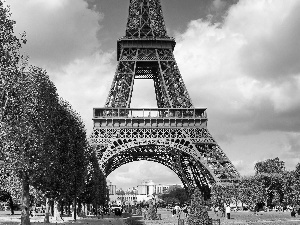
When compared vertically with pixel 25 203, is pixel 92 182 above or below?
above

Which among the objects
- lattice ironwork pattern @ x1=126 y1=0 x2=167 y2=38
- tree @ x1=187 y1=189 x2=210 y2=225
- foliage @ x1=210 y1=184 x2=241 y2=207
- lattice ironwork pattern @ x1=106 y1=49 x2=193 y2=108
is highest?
lattice ironwork pattern @ x1=126 y1=0 x2=167 y2=38

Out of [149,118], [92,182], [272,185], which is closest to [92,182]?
[92,182]

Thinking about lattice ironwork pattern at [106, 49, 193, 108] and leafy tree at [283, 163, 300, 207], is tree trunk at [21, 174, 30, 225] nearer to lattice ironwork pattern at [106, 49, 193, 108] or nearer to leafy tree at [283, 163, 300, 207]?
lattice ironwork pattern at [106, 49, 193, 108]

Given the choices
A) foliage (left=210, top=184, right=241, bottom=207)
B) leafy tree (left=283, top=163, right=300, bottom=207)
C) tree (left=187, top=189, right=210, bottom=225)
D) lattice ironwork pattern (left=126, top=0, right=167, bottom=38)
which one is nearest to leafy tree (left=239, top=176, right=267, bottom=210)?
foliage (left=210, top=184, right=241, bottom=207)

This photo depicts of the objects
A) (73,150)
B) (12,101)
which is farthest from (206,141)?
(12,101)

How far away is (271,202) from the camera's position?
10050 centimetres

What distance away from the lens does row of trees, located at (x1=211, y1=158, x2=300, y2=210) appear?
8062 centimetres

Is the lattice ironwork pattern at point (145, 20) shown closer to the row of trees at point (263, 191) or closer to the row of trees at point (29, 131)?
the row of trees at point (263, 191)

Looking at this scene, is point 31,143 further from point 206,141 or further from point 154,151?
point 154,151

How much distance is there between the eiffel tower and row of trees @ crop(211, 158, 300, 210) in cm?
313

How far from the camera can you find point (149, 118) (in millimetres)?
83188

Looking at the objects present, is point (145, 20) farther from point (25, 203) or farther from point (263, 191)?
point (25, 203)

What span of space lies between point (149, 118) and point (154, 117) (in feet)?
3.18

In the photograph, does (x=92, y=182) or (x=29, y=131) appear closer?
(x=29, y=131)
